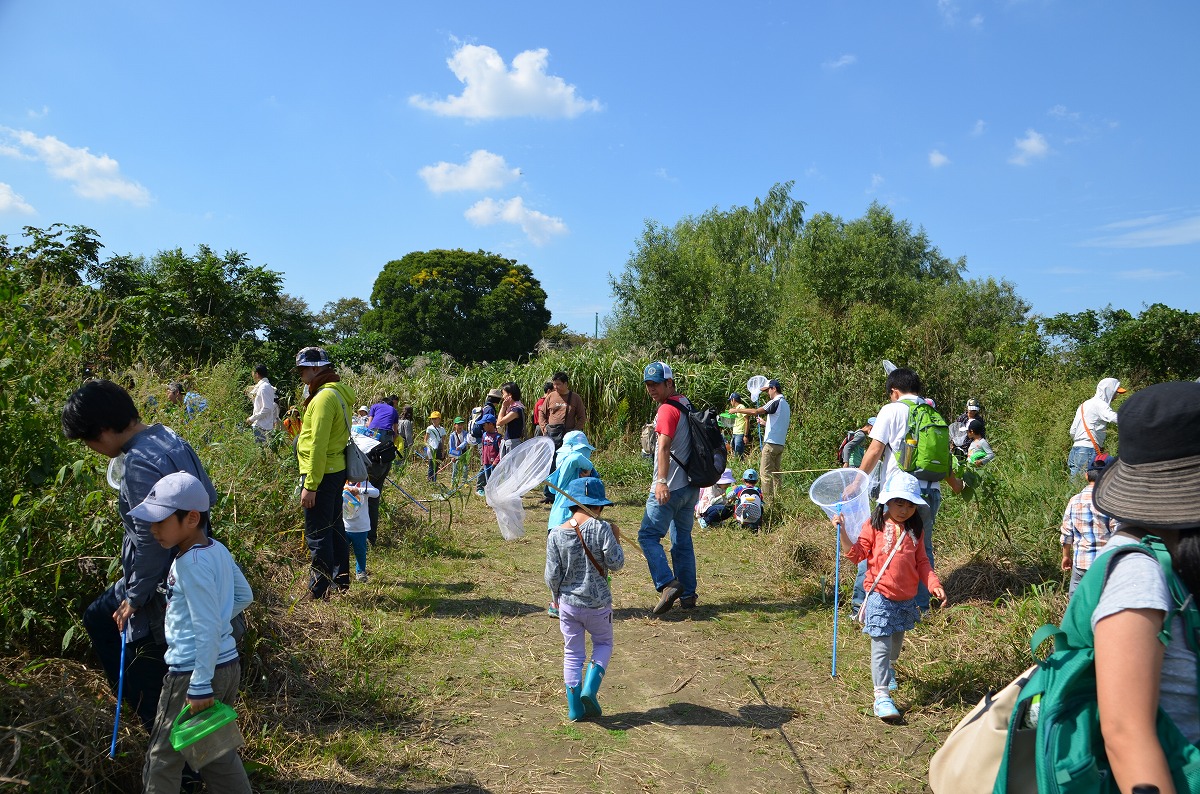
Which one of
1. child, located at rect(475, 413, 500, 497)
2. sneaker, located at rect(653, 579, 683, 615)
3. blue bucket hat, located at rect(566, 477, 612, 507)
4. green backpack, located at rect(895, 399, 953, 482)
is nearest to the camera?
blue bucket hat, located at rect(566, 477, 612, 507)

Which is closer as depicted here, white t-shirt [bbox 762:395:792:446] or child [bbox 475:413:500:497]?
white t-shirt [bbox 762:395:792:446]

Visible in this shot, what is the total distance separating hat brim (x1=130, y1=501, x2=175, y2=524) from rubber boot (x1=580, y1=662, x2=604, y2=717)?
231 centimetres

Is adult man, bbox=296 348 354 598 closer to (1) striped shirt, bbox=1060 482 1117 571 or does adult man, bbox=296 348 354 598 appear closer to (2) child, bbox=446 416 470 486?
(1) striped shirt, bbox=1060 482 1117 571

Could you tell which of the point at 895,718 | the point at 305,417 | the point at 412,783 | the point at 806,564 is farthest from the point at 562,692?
the point at 806,564

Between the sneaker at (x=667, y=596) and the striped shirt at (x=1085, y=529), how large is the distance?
273cm

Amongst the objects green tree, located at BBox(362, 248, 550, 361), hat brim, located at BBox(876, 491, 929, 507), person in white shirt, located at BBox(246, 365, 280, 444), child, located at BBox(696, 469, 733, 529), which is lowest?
child, located at BBox(696, 469, 733, 529)

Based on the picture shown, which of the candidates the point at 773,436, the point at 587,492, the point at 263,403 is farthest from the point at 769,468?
the point at 263,403

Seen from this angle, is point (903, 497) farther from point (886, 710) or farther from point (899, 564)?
point (886, 710)

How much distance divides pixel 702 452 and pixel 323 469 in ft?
9.28

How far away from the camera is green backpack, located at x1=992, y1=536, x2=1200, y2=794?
1.31 m

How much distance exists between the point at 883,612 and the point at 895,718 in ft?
1.87

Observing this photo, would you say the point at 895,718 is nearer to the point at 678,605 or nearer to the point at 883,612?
the point at 883,612

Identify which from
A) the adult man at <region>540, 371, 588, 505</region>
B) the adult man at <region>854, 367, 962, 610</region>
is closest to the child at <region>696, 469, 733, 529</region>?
the adult man at <region>540, 371, 588, 505</region>

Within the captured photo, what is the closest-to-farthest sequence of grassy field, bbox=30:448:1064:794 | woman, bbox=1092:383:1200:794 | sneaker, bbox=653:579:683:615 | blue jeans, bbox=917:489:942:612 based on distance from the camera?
woman, bbox=1092:383:1200:794 → grassy field, bbox=30:448:1064:794 → blue jeans, bbox=917:489:942:612 → sneaker, bbox=653:579:683:615
